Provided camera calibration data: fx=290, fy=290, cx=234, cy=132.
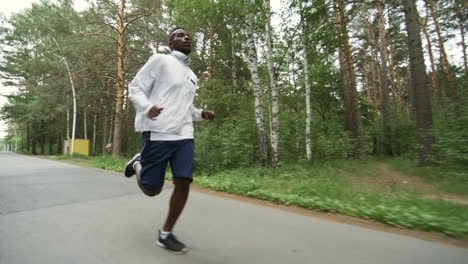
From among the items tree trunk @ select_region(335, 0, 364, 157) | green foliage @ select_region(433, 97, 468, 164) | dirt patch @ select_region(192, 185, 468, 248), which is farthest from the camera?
tree trunk @ select_region(335, 0, 364, 157)

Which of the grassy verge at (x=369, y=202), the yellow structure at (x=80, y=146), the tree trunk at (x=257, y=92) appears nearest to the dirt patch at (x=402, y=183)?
the grassy verge at (x=369, y=202)

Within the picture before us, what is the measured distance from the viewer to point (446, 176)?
25.3ft

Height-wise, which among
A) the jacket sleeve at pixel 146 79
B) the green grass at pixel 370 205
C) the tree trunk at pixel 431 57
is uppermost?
the tree trunk at pixel 431 57

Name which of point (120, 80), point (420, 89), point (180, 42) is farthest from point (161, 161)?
point (120, 80)

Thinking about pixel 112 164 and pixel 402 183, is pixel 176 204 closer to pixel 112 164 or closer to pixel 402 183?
pixel 402 183

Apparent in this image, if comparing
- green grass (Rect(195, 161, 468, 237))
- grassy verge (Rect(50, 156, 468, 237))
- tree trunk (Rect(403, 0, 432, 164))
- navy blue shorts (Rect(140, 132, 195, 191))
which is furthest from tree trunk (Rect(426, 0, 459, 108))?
navy blue shorts (Rect(140, 132, 195, 191))

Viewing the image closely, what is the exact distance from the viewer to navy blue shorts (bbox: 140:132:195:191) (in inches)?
94.3

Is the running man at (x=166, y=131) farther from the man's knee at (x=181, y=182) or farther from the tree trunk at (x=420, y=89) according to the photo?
the tree trunk at (x=420, y=89)

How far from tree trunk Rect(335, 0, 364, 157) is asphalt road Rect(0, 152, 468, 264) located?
33.8 ft

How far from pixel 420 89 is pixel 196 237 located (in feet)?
30.8

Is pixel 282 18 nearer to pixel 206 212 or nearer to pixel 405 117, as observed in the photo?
pixel 206 212

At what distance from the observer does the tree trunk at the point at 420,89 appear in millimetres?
9141

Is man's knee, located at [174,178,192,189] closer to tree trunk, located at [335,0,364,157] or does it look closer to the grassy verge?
the grassy verge

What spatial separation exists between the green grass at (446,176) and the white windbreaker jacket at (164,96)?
23.2 feet
